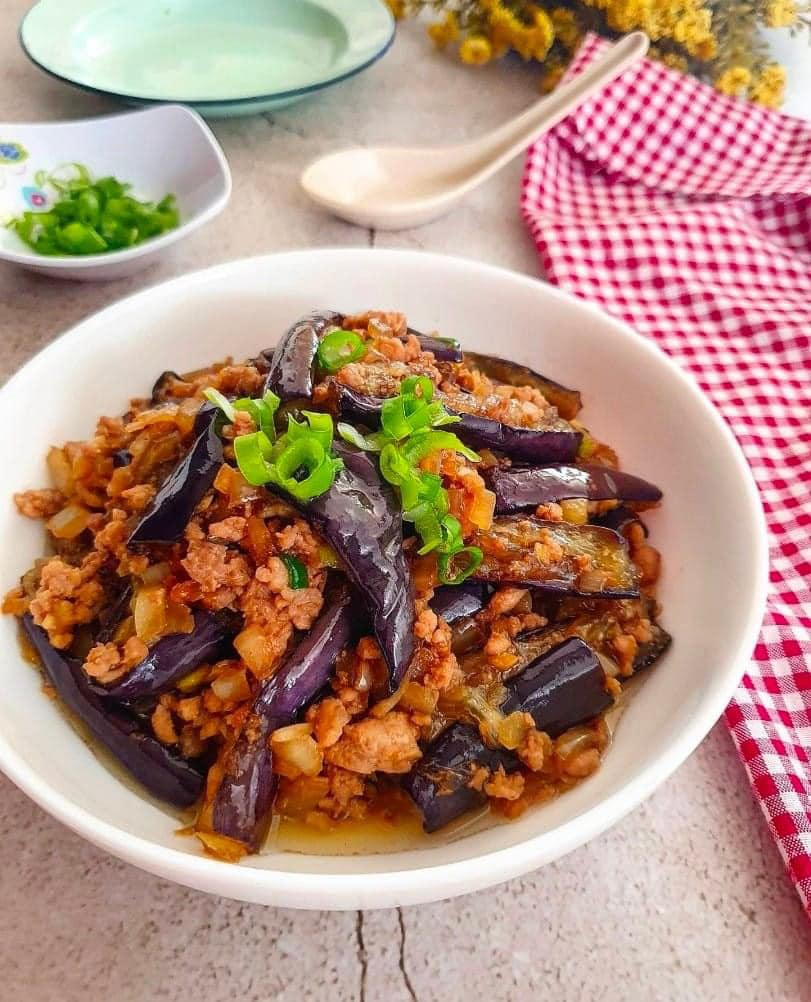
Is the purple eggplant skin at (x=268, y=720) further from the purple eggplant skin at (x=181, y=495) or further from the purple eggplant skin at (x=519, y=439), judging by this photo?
the purple eggplant skin at (x=519, y=439)

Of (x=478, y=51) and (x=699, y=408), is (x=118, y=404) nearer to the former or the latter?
(x=699, y=408)

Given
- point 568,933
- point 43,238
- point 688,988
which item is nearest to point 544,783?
point 568,933

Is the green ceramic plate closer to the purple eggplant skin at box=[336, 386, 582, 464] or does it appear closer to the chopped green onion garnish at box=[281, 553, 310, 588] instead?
the purple eggplant skin at box=[336, 386, 582, 464]

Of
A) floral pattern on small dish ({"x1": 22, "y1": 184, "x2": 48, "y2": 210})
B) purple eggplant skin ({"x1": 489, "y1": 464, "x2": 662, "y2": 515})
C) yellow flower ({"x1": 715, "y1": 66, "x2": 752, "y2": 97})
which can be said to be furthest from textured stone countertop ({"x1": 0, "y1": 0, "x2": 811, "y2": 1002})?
yellow flower ({"x1": 715, "y1": 66, "x2": 752, "y2": 97})

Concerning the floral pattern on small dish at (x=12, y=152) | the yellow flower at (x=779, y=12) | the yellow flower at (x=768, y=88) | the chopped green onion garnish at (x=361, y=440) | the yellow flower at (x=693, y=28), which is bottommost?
the floral pattern on small dish at (x=12, y=152)

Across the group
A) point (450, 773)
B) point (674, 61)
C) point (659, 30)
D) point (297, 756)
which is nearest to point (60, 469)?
point (297, 756)

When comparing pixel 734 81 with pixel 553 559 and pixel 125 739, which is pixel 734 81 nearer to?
pixel 553 559

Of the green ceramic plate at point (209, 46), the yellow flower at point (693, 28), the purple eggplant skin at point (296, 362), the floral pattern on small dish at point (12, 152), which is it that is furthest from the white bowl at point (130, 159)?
the yellow flower at point (693, 28)
